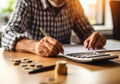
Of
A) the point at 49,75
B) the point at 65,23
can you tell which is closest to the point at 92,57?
the point at 49,75

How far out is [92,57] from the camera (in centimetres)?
124

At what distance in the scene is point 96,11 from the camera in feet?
9.33

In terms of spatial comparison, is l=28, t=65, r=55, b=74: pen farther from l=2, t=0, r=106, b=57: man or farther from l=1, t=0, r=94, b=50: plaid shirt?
l=1, t=0, r=94, b=50: plaid shirt

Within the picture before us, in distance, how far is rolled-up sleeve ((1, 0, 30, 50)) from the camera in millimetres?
1555

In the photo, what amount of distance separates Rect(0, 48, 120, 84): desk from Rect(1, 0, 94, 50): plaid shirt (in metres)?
0.31

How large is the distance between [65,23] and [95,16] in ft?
3.18

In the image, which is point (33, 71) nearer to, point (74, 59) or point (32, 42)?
point (74, 59)

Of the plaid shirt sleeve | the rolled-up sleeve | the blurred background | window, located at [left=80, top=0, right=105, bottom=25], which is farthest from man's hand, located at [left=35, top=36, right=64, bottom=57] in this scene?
window, located at [left=80, top=0, right=105, bottom=25]

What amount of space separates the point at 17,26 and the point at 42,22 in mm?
232

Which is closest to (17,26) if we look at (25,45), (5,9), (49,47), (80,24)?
(25,45)

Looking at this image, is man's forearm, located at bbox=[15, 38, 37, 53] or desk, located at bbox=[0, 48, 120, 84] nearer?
desk, located at bbox=[0, 48, 120, 84]

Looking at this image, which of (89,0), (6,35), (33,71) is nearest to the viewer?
(33,71)

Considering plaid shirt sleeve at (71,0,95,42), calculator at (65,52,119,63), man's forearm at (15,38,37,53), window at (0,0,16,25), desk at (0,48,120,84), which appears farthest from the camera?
window at (0,0,16,25)

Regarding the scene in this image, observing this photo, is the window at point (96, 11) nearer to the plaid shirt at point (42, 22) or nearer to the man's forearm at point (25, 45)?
the plaid shirt at point (42, 22)
